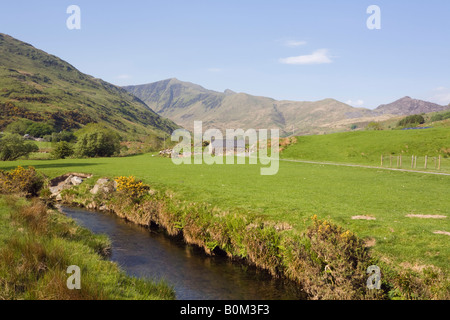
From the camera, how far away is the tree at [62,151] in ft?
245

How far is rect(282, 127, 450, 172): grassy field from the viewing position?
66.3m

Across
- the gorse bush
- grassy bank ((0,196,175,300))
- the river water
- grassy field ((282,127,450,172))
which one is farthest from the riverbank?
grassy field ((282,127,450,172))

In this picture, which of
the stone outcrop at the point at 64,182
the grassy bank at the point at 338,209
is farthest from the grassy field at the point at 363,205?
the stone outcrop at the point at 64,182

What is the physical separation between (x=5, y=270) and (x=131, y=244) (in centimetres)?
1035

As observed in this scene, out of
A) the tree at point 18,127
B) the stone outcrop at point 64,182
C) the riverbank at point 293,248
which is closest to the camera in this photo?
the riverbank at point 293,248

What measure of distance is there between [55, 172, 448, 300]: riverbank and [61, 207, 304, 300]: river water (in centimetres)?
68

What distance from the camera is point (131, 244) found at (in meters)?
19.8

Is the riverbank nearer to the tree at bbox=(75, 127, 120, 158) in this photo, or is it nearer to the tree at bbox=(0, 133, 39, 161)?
the tree at bbox=(0, 133, 39, 161)

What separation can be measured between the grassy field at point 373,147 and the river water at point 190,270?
54.3 metres

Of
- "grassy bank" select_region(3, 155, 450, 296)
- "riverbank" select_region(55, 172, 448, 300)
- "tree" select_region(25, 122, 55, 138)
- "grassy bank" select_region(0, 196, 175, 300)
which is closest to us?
"grassy bank" select_region(0, 196, 175, 300)

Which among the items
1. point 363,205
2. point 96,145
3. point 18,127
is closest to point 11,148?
point 96,145

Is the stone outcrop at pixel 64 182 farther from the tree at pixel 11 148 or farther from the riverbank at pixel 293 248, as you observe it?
the tree at pixel 11 148
